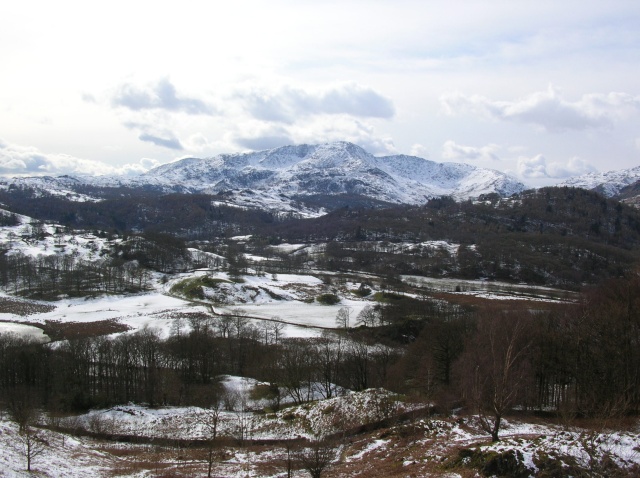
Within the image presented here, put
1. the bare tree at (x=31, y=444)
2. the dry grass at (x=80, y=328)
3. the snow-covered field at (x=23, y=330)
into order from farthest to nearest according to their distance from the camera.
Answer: the dry grass at (x=80, y=328)
the snow-covered field at (x=23, y=330)
the bare tree at (x=31, y=444)

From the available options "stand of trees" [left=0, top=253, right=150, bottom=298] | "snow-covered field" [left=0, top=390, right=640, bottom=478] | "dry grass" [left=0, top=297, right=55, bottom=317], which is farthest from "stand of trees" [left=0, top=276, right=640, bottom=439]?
"stand of trees" [left=0, top=253, right=150, bottom=298]

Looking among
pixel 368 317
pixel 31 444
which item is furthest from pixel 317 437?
pixel 368 317

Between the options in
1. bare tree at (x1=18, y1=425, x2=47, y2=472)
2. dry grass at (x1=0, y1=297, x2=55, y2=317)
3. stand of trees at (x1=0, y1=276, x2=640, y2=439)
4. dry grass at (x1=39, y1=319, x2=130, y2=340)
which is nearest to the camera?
bare tree at (x1=18, y1=425, x2=47, y2=472)

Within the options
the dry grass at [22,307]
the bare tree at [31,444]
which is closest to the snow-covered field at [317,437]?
the bare tree at [31,444]

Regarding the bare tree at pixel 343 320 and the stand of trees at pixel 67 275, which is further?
the stand of trees at pixel 67 275

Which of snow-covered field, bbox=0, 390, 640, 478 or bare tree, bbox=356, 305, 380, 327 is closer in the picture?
snow-covered field, bbox=0, 390, 640, 478

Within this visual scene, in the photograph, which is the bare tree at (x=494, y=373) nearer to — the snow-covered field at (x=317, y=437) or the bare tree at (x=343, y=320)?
the snow-covered field at (x=317, y=437)

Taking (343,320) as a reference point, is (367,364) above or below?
above

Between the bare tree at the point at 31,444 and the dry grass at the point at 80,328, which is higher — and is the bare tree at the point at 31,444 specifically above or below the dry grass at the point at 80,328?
above

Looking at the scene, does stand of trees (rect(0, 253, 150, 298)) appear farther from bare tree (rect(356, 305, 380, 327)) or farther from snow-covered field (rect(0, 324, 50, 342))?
bare tree (rect(356, 305, 380, 327))

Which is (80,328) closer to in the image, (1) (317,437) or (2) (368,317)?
(2) (368,317)

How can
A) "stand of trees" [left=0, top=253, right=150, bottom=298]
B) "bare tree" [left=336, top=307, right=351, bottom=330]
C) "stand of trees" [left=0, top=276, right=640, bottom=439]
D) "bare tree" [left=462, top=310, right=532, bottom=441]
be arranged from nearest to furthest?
"bare tree" [left=462, top=310, right=532, bottom=441] < "stand of trees" [left=0, top=276, right=640, bottom=439] < "bare tree" [left=336, top=307, right=351, bottom=330] < "stand of trees" [left=0, top=253, right=150, bottom=298]

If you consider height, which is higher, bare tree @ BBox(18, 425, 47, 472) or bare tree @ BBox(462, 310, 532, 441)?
bare tree @ BBox(462, 310, 532, 441)

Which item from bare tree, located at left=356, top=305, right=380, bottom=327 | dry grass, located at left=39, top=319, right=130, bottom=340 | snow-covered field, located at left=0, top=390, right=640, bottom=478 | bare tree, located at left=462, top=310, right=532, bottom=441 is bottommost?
dry grass, located at left=39, top=319, right=130, bottom=340
